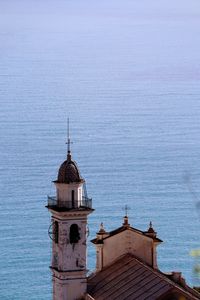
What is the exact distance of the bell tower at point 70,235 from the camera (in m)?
43.0

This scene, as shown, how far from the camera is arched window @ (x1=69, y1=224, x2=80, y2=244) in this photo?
4303 centimetres

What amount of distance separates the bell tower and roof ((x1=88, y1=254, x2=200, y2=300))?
1.48ft

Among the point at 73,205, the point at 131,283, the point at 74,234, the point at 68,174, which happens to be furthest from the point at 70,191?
the point at 131,283

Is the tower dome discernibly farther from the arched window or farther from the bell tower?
the arched window

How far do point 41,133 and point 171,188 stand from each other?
21.1 meters

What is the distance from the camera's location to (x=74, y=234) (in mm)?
43094

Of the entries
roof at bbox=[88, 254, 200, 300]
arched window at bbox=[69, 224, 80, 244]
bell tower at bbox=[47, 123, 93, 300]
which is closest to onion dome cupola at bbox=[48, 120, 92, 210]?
bell tower at bbox=[47, 123, 93, 300]

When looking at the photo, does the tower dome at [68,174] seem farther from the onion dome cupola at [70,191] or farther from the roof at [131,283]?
the roof at [131,283]

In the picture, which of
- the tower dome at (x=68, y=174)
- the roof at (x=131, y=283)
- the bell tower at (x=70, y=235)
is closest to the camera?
the roof at (x=131, y=283)

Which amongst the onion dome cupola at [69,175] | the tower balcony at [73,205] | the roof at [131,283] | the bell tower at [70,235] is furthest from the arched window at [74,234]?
the roof at [131,283]

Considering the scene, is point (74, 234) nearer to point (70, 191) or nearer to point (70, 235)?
point (70, 235)

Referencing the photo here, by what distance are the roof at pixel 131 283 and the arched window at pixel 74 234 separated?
1.11 m

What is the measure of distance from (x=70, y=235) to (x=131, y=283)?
1.73 m

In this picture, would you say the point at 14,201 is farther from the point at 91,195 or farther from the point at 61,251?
the point at 61,251
